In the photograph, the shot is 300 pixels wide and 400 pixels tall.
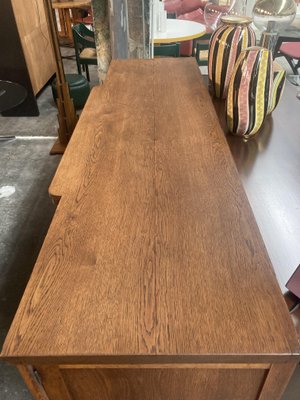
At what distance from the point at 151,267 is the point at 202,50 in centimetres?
312

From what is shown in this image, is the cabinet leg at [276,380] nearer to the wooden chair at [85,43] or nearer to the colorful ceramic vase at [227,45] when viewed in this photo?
the colorful ceramic vase at [227,45]

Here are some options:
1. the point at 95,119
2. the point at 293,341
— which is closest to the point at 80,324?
the point at 293,341

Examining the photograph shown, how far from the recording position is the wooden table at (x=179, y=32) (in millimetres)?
2897

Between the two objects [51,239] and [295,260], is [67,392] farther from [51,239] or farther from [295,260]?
[295,260]

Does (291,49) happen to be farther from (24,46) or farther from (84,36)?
(24,46)

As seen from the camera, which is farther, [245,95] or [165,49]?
[165,49]

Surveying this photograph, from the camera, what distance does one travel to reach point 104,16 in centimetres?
235

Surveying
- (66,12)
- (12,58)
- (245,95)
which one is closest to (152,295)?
(245,95)

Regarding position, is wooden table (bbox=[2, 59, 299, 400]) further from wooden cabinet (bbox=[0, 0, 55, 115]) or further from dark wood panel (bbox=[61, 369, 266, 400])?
wooden cabinet (bbox=[0, 0, 55, 115])

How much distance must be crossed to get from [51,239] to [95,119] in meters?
0.62

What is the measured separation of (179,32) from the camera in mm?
3096

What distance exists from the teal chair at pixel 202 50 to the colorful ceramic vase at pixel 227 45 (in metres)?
1.63

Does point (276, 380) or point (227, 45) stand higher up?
point (227, 45)

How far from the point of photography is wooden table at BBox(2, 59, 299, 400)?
0.53m
